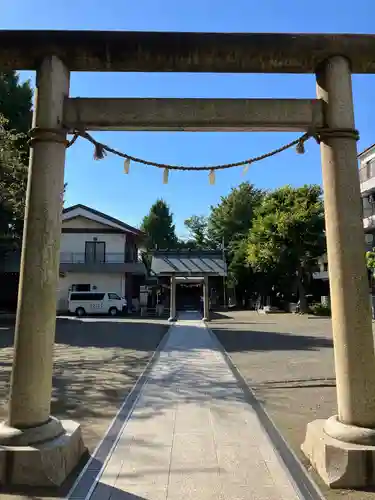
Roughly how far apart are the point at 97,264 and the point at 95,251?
4.35ft

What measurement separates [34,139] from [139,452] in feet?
10.6

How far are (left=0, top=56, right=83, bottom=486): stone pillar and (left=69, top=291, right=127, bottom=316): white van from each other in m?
25.2

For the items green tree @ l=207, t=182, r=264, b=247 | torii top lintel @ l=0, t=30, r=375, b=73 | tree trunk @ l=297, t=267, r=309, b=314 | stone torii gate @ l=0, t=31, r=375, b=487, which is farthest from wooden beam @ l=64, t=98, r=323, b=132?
green tree @ l=207, t=182, r=264, b=247

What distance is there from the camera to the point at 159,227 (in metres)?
53.6

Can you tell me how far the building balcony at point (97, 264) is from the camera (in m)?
30.1

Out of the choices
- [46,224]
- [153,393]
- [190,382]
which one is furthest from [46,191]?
[190,382]

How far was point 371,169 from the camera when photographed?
83.2 feet

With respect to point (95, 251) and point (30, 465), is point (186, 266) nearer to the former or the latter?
point (95, 251)

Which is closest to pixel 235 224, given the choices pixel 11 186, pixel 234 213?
pixel 234 213

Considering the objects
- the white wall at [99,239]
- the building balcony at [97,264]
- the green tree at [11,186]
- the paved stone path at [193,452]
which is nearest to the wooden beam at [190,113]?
the paved stone path at [193,452]

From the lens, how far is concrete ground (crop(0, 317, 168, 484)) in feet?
18.1

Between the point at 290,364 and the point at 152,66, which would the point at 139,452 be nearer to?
the point at 152,66

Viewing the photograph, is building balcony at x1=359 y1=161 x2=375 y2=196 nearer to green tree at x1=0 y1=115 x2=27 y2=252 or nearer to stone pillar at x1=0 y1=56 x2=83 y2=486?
green tree at x1=0 y1=115 x2=27 y2=252

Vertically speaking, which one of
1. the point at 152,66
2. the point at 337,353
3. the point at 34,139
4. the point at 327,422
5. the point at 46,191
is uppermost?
the point at 152,66
